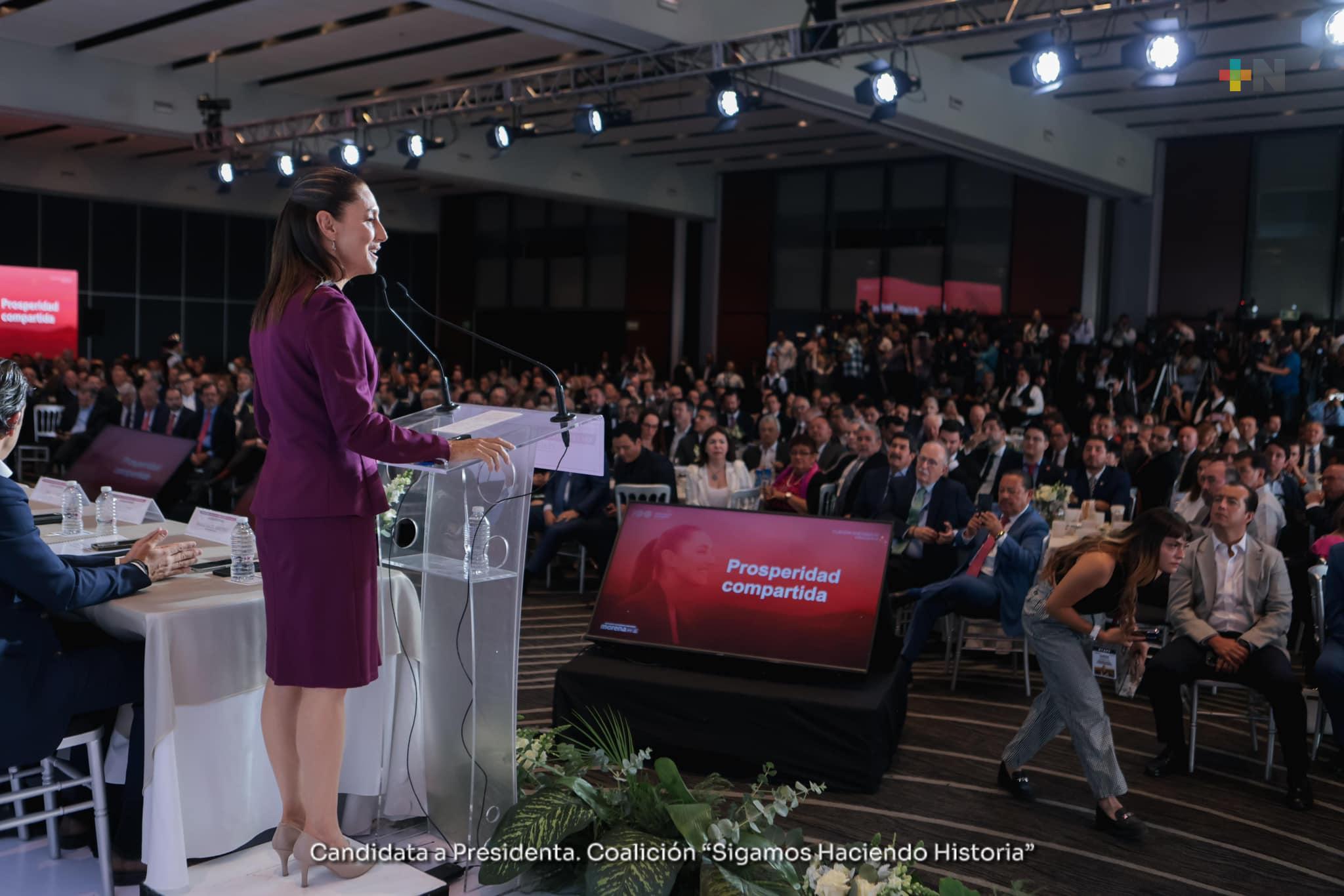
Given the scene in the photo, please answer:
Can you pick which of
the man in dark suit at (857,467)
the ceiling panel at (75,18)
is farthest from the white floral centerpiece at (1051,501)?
the ceiling panel at (75,18)

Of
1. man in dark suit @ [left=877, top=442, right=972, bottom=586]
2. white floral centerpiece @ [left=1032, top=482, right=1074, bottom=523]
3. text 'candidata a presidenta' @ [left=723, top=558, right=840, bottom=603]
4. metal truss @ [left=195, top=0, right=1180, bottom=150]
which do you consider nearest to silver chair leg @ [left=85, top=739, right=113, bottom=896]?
text 'candidata a presidenta' @ [left=723, top=558, right=840, bottom=603]

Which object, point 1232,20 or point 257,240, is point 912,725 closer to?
point 1232,20

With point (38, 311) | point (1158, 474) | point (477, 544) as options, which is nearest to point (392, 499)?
point (477, 544)

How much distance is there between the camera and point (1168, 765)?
4.15m

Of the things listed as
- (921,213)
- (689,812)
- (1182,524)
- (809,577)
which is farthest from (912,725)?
(921,213)

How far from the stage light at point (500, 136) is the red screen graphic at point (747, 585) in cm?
775

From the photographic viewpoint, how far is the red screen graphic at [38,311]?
18250 mm

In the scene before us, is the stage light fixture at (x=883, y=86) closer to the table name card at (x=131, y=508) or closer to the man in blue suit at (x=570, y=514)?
the man in blue suit at (x=570, y=514)

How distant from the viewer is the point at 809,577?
411 centimetres

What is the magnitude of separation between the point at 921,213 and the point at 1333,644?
13948mm

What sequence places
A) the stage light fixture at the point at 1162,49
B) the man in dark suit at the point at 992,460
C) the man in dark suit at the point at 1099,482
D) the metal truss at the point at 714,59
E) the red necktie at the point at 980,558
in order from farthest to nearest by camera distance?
1. the man in dark suit at the point at 992,460
2. the metal truss at the point at 714,59
3. the stage light fixture at the point at 1162,49
4. the man in dark suit at the point at 1099,482
5. the red necktie at the point at 980,558

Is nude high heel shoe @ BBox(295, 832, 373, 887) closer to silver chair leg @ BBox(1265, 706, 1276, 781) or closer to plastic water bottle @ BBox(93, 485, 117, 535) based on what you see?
plastic water bottle @ BBox(93, 485, 117, 535)

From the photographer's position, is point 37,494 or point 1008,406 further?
point 1008,406

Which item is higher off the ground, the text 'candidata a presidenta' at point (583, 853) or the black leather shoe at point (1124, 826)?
the text 'candidata a presidenta' at point (583, 853)
